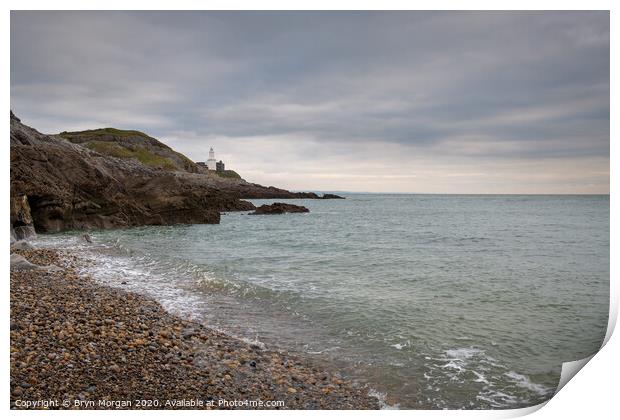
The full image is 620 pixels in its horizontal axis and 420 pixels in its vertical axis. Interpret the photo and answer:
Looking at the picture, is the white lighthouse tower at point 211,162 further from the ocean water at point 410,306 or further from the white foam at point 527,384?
the white foam at point 527,384

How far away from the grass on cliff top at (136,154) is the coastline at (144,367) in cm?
7648

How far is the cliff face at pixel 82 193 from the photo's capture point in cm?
2447

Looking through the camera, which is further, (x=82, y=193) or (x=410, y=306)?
(x=82, y=193)

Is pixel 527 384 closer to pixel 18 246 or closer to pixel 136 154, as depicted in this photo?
pixel 18 246

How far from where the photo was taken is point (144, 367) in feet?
18.7

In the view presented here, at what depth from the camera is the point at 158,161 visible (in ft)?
285

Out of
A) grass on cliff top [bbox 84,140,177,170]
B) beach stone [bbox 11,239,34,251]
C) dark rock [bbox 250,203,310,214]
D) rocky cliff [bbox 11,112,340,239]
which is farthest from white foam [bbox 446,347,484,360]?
grass on cliff top [bbox 84,140,177,170]

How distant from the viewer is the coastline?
5.13 metres

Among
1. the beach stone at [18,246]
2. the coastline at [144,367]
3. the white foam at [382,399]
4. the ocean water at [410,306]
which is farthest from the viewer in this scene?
the beach stone at [18,246]

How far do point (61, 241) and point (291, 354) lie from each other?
20123mm

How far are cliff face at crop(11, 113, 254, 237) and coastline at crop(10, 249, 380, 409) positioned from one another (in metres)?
15.7

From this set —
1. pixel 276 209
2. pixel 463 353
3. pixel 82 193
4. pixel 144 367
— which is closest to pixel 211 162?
pixel 276 209

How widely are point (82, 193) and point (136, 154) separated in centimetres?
6215

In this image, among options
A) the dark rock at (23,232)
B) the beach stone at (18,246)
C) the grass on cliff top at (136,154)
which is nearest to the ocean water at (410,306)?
the dark rock at (23,232)
